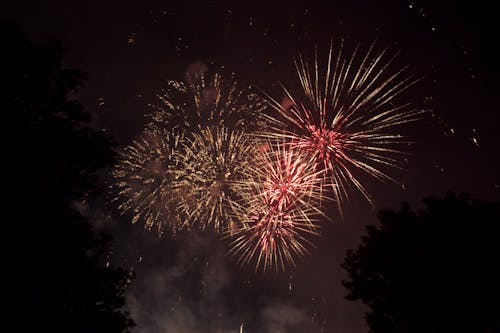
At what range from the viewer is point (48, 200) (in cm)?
882

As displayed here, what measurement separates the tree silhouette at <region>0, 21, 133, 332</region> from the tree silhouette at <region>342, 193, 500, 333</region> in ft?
26.8

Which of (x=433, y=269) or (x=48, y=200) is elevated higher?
(x=433, y=269)

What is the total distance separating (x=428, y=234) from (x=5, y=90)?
12996 millimetres

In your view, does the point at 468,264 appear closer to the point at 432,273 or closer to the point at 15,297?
the point at 432,273

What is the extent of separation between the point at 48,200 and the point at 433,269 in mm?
11032

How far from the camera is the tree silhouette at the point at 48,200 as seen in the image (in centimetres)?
815

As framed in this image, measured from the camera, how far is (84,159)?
10.1 metres

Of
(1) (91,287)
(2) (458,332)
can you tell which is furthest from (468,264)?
(1) (91,287)

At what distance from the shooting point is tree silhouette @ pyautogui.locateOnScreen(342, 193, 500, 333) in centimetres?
980

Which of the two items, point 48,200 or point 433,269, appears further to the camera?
point 433,269

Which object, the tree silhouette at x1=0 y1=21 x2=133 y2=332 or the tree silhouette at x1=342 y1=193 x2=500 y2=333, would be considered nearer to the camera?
the tree silhouette at x1=0 y1=21 x2=133 y2=332

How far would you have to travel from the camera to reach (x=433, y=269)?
1025 centimetres

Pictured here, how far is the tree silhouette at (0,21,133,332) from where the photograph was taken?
321 inches

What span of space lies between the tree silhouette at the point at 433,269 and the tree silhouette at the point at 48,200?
321 inches
